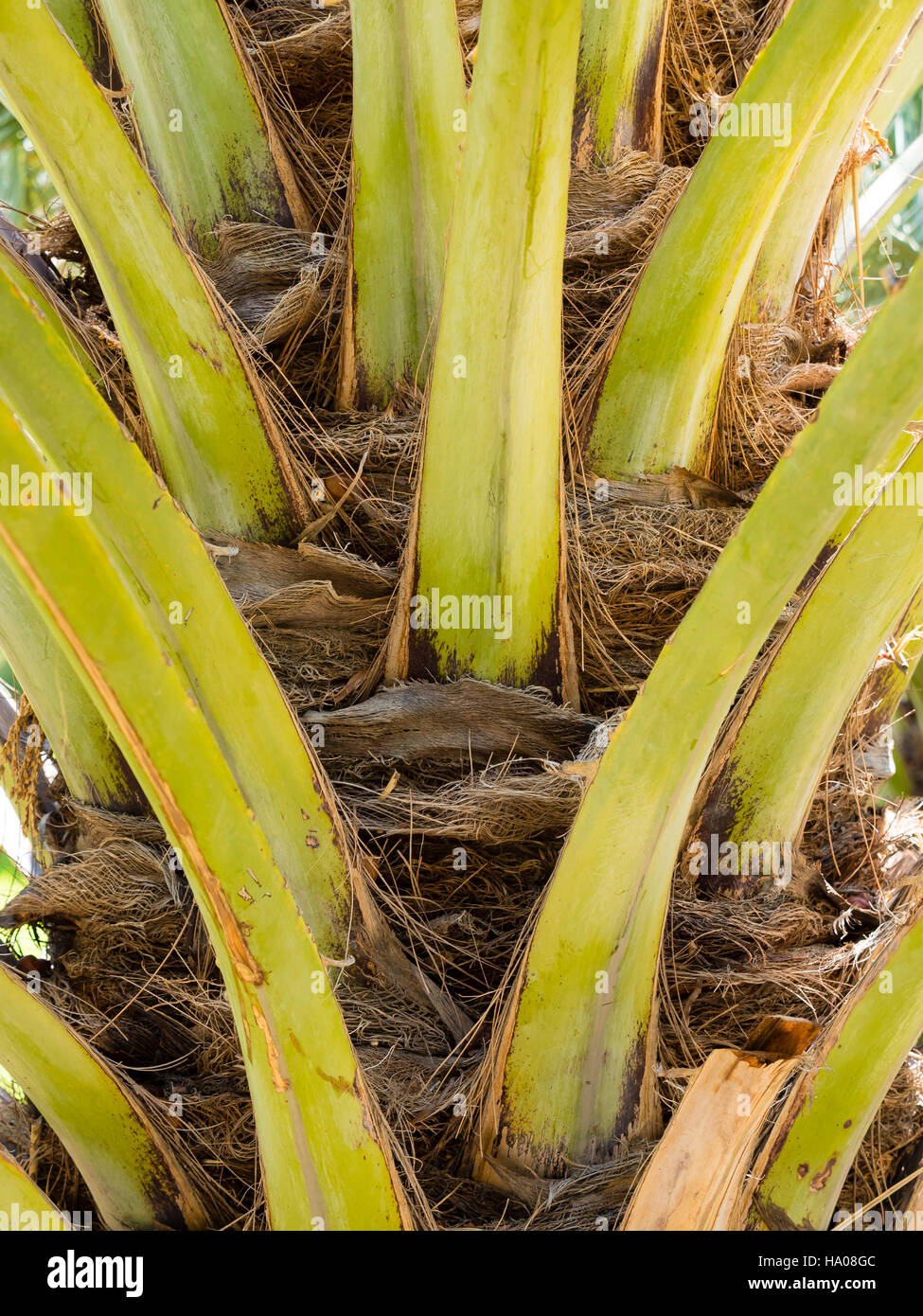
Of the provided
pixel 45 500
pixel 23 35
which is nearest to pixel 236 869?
pixel 45 500

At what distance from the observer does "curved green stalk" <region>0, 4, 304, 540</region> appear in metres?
0.93

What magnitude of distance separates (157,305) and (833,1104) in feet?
3.22

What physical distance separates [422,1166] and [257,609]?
555mm

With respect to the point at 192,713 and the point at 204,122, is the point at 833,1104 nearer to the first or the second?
the point at 192,713

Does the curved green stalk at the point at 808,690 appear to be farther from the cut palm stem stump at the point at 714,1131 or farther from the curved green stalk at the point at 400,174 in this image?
the curved green stalk at the point at 400,174

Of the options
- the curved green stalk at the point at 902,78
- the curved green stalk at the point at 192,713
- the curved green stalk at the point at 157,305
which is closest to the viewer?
the curved green stalk at the point at 192,713

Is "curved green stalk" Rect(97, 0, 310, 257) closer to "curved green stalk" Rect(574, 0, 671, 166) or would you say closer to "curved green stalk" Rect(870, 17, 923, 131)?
"curved green stalk" Rect(574, 0, 671, 166)

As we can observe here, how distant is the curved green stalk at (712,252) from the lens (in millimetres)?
1019

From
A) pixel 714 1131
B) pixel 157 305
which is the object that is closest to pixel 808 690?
pixel 714 1131

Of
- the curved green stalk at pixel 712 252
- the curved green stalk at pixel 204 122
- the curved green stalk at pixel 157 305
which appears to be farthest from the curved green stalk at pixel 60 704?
the curved green stalk at pixel 712 252

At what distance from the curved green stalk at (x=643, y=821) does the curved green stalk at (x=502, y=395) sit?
26cm

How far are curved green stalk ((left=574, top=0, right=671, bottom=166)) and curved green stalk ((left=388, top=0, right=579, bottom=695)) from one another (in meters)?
0.42

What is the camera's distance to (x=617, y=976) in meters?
0.93

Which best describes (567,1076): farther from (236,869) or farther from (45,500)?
(45,500)
